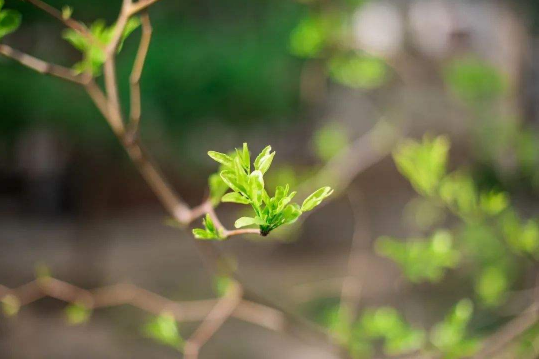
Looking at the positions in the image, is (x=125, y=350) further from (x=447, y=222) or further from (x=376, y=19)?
(x=376, y=19)

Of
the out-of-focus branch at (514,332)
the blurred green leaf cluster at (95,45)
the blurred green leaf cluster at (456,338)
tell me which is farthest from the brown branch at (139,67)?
the out-of-focus branch at (514,332)

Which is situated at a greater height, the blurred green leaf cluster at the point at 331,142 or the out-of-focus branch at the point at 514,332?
the blurred green leaf cluster at the point at 331,142

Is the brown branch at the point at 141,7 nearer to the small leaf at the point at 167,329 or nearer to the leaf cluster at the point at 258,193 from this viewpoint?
the leaf cluster at the point at 258,193

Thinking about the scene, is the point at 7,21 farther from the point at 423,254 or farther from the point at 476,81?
the point at 476,81

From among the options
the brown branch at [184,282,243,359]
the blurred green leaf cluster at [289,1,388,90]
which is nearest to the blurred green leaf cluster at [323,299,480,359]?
the brown branch at [184,282,243,359]

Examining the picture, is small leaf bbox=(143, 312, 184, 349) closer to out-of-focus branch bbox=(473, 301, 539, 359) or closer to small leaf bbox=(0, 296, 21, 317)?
small leaf bbox=(0, 296, 21, 317)
